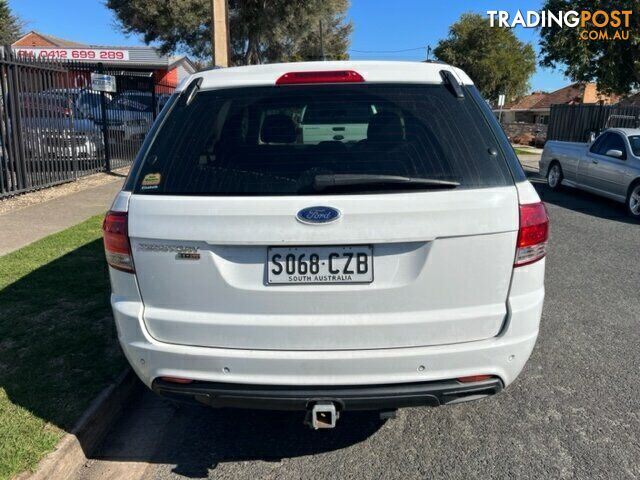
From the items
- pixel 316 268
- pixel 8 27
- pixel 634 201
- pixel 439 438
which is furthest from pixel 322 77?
pixel 8 27

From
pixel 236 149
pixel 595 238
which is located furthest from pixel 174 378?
pixel 595 238

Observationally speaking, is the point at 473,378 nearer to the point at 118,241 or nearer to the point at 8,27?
the point at 118,241

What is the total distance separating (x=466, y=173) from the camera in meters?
2.48

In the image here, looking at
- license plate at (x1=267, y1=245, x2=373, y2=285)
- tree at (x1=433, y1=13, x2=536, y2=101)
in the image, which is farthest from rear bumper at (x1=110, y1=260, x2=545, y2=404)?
tree at (x1=433, y1=13, x2=536, y2=101)

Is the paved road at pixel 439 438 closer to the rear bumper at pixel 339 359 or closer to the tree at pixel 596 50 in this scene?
the rear bumper at pixel 339 359

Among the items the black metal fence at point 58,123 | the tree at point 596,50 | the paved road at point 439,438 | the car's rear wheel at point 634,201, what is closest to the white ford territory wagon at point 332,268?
the paved road at point 439,438

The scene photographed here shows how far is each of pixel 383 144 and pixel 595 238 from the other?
660 centimetres

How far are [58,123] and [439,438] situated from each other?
10466 millimetres

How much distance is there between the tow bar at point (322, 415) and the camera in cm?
248

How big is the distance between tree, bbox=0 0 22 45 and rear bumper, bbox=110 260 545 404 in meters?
43.6

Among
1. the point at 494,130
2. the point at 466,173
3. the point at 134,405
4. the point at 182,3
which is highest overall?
the point at 182,3

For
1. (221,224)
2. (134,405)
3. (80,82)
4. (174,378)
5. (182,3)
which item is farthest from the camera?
(182,3)

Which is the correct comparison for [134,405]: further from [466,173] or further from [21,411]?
[466,173]

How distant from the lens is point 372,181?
2430 millimetres
